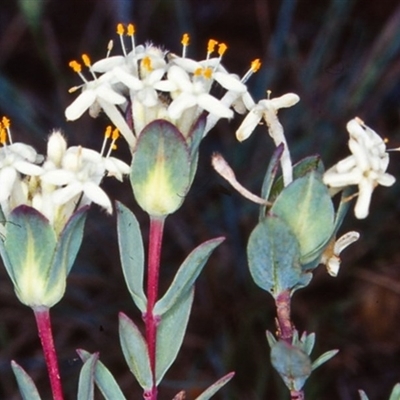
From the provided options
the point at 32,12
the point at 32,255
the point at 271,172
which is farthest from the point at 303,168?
the point at 32,12

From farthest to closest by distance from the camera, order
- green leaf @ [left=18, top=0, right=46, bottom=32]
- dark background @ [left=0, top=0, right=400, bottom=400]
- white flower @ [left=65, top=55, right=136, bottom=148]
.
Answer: dark background @ [left=0, top=0, right=400, bottom=400]
green leaf @ [left=18, top=0, right=46, bottom=32]
white flower @ [left=65, top=55, right=136, bottom=148]

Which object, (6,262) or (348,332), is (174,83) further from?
(348,332)

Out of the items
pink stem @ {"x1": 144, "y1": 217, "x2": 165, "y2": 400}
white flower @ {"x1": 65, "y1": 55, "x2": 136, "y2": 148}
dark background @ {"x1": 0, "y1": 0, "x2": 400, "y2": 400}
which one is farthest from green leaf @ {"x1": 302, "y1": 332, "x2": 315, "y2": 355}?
dark background @ {"x1": 0, "y1": 0, "x2": 400, "y2": 400}

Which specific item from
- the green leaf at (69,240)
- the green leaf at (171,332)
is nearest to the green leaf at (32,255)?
the green leaf at (69,240)

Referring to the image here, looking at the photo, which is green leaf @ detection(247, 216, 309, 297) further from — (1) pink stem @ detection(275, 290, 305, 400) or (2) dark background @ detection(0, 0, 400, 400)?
(2) dark background @ detection(0, 0, 400, 400)

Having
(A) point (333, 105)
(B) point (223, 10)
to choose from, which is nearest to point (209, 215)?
(A) point (333, 105)

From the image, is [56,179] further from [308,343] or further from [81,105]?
[308,343]
